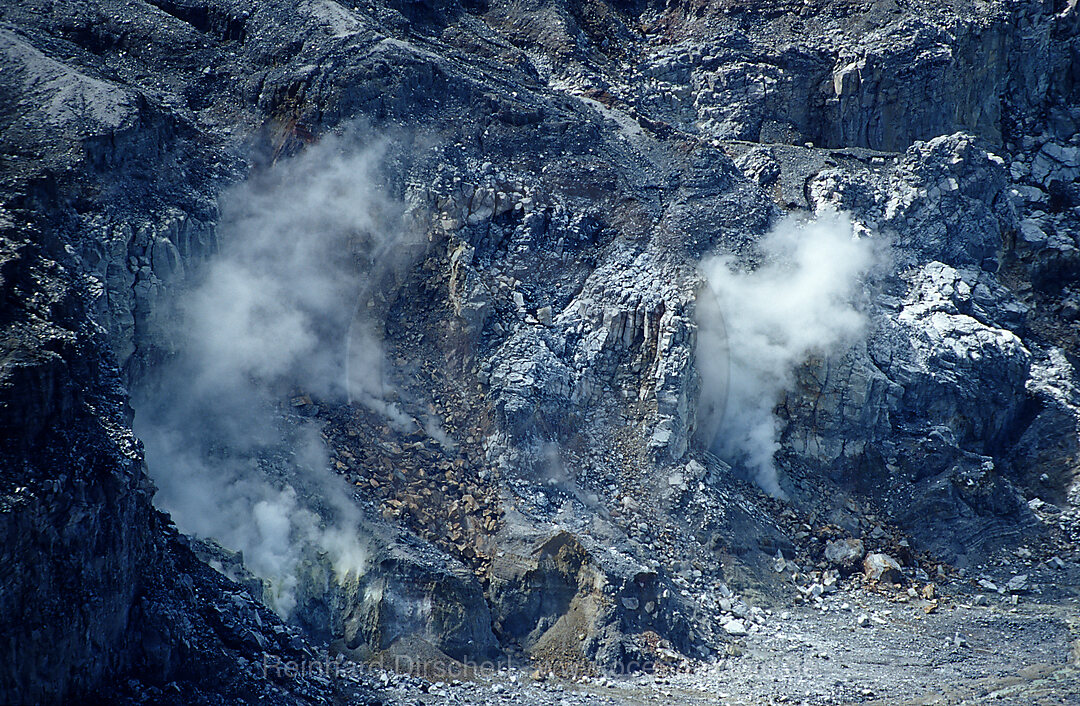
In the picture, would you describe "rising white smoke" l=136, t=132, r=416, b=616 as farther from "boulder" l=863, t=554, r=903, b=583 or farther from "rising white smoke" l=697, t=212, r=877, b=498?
"boulder" l=863, t=554, r=903, b=583

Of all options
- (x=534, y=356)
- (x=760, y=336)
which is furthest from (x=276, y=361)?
(x=760, y=336)

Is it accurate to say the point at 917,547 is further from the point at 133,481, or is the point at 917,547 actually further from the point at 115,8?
the point at 115,8

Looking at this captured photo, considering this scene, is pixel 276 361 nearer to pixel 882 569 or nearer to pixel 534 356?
pixel 534 356

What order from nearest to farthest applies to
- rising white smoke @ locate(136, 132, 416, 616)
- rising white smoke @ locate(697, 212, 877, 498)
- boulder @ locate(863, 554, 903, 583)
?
rising white smoke @ locate(136, 132, 416, 616), boulder @ locate(863, 554, 903, 583), rising white smoke @ locate(697, 212, 877, 498)

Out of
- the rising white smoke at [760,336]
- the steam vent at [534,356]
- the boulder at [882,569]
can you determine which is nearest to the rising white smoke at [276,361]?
the steam vent at [534,356]

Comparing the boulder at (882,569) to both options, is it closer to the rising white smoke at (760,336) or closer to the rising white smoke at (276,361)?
the rising white smoke at (760,336)

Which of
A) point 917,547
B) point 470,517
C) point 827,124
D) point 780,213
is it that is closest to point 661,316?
point 780,213

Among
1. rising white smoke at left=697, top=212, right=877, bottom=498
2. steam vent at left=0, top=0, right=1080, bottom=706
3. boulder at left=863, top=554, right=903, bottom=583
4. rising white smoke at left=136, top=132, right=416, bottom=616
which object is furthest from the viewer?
rising white smoke at left=697, top=212, right=877, bottom=498

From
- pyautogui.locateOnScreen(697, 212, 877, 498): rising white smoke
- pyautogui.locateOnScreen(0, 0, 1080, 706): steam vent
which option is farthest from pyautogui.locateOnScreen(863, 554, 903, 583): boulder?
pyautogui.locateOnScreen(697, 212, 877, 498): rising white smoke
